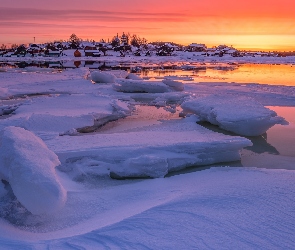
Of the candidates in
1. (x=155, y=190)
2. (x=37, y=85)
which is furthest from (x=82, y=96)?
(x=155, y=190)

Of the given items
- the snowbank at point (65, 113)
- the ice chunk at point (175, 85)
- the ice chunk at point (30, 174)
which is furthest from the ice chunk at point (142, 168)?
the ice chunk at point (175, 85)

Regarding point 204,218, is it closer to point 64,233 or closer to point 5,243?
point 64,233

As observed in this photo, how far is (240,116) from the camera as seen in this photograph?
607cm

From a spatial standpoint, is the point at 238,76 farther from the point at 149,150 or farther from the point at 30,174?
the point at 30,174

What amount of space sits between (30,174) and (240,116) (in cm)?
416

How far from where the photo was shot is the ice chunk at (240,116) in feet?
19.8

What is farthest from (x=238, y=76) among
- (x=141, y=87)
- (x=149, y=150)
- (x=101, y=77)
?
(x=149, y=150)

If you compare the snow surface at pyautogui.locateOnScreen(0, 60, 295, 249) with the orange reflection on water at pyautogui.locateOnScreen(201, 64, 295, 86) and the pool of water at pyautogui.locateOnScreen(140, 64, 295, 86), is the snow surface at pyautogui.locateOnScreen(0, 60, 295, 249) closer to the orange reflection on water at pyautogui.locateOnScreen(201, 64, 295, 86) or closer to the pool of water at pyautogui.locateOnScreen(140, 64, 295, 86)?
the orange reflection on water at pyautogui.locateOnScreen(201, 64, 295, 86)

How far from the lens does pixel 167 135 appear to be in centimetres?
543

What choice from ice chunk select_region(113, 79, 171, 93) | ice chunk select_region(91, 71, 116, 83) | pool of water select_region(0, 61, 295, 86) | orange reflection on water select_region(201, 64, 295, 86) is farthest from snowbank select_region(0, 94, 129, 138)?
orange reflection on water select_region(201, 64, 295, 86)

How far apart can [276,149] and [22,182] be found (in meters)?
4.07

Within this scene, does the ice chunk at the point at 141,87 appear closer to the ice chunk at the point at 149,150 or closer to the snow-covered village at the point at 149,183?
the snow-covered village at the point at 149,183

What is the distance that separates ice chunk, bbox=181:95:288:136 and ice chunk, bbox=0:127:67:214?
3.63 m

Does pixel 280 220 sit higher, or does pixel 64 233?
pixel 280 220
